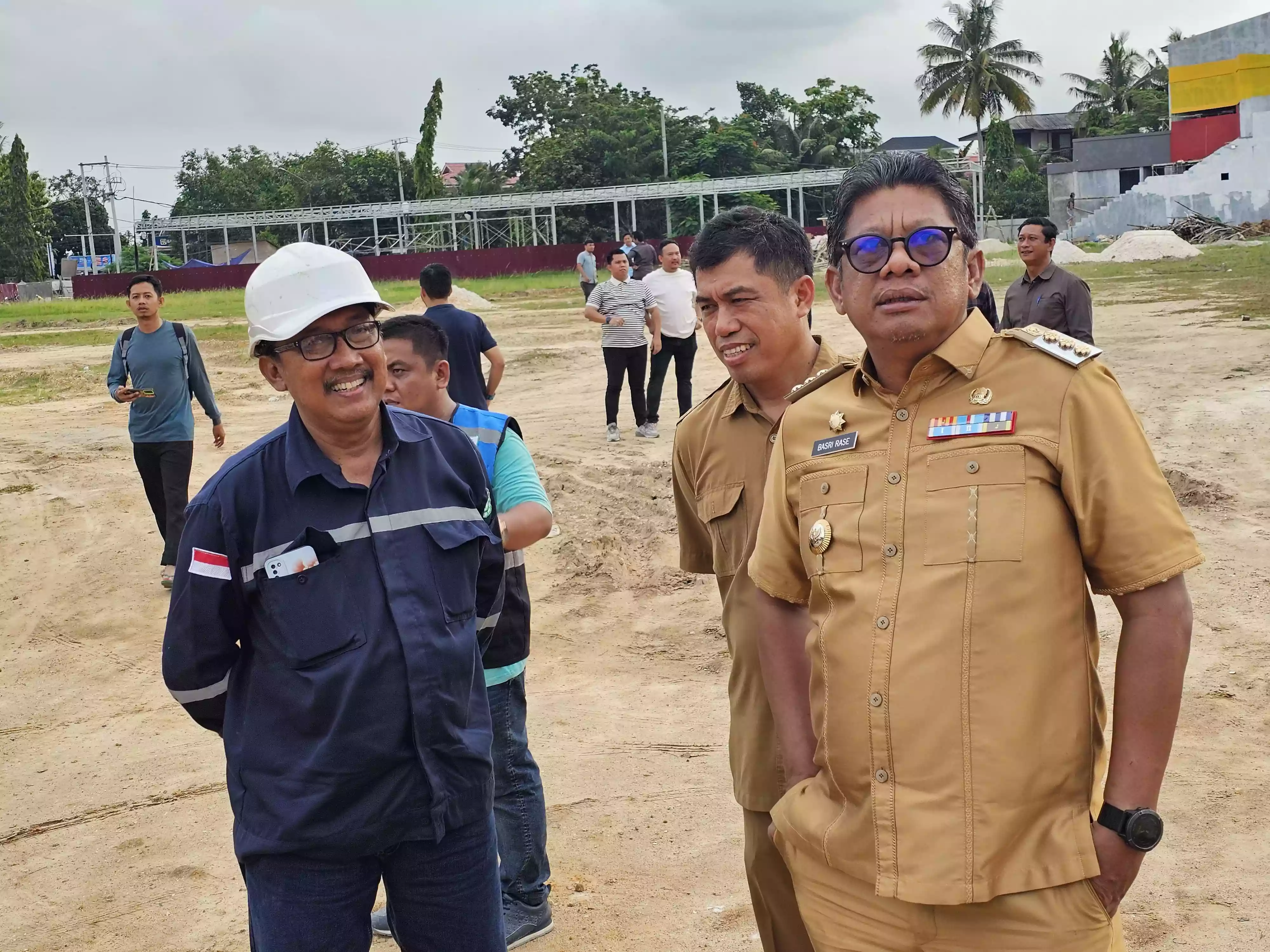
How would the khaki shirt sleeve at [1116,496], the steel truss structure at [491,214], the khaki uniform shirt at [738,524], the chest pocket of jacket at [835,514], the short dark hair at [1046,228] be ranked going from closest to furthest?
the khaki shirt sleeve at [1116,496] < the chest pocket of jacket at [835,514] < the khaki uniform shirt at [738,524] < the short dark hair at [1046,228] < the steel truss structure at [491,214]

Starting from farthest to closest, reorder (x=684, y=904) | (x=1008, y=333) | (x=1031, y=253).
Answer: (x=1031, y=253) < (x=684, y=904) < (x=1008, y=333)

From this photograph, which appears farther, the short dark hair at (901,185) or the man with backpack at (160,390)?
the man with backpack at (160,390)

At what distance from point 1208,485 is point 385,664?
751 centimetres

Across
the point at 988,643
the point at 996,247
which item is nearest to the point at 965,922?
the point at 988,643

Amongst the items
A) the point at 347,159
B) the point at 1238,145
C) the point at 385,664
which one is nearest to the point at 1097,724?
the point at 385,664

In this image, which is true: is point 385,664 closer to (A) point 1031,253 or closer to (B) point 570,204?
(A) point 1031,253

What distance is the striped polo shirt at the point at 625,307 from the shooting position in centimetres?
1134

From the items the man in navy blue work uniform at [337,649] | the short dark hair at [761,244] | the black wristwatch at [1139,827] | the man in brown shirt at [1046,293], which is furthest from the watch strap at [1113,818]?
the man in brown shirt at [1046,293]

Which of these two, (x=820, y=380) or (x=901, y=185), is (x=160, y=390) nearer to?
(x=820, y=380)

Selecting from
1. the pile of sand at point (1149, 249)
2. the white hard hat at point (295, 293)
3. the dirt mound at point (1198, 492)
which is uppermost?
the pile of sand at point (1149, 249)

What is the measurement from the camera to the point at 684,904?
4035 millimetres

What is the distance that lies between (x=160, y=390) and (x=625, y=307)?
470cm

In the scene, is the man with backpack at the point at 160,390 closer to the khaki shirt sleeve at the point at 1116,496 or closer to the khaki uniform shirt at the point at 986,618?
the khaki uniform shirt at the point at 986,618

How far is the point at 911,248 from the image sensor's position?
85.5 inches
